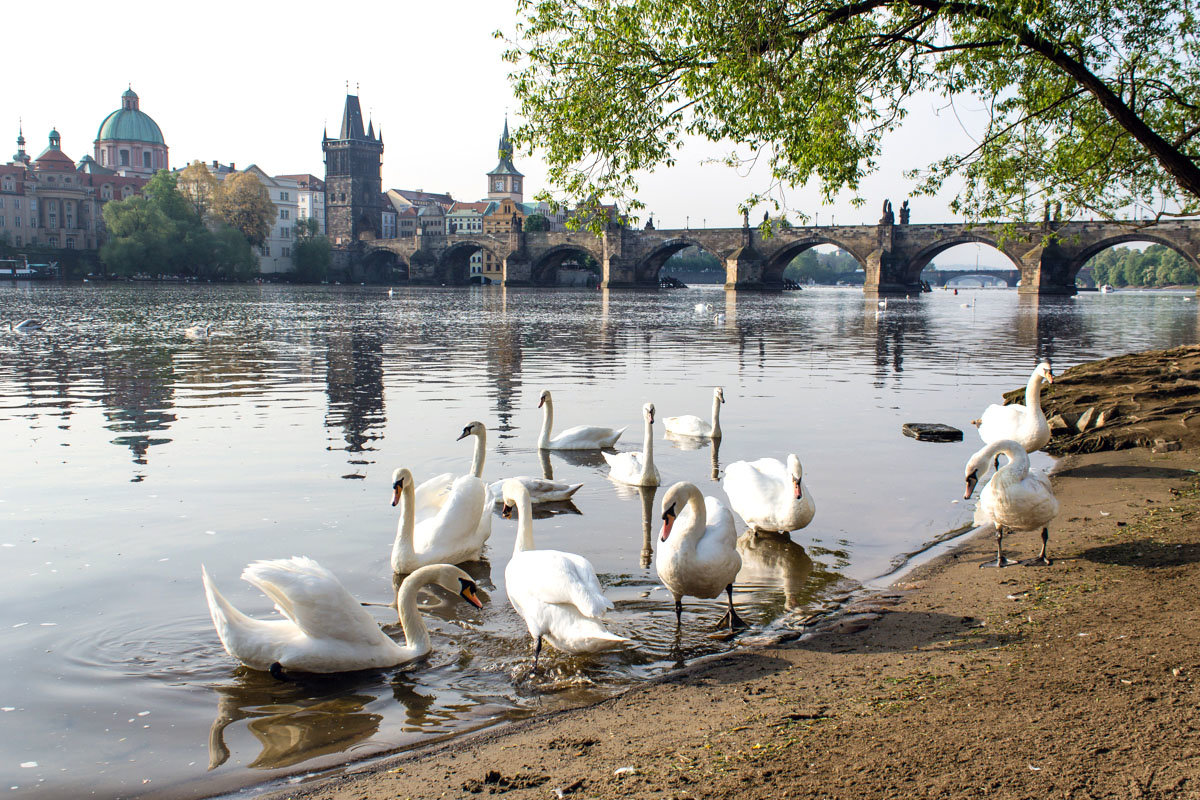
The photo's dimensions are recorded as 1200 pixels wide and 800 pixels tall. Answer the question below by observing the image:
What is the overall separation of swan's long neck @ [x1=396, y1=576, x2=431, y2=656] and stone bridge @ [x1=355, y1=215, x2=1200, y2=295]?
61334 mm

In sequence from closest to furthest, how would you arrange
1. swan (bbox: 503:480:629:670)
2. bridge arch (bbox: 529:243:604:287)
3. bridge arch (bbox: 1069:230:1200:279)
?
swan (bbox: 503:480:629:670) < bridge arch (bbox: 1069:230:1200:279) < bridge arch (bbox: 529:243:604:287)

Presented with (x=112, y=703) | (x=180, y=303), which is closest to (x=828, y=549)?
(x=112, y=703)

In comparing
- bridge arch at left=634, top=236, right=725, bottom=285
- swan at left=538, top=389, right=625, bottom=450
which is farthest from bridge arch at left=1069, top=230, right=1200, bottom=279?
swan at left=538, top=389, right=625, bottom=450

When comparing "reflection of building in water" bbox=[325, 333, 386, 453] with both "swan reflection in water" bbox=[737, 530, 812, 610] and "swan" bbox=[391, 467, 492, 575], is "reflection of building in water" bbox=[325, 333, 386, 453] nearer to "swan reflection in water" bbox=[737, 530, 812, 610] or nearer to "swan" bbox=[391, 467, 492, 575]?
"swan" bbox=[391, 467, 492, 575]

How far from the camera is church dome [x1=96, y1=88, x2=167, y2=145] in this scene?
432 feet

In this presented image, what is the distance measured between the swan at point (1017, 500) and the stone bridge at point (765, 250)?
59437 millimetres

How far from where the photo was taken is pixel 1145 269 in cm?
14762

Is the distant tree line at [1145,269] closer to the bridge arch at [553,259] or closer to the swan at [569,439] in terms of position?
the bridge arch at [553,259]

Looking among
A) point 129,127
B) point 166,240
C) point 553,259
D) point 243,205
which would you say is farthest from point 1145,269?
point 129,127

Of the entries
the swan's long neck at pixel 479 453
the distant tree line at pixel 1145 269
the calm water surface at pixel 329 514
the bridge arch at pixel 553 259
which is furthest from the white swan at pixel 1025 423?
the distant tree line at pixel 1145 269

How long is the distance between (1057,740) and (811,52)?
629cm

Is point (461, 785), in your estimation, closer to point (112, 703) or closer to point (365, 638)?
point (365, 638)

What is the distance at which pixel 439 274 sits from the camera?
114m

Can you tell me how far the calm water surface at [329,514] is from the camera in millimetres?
4098
